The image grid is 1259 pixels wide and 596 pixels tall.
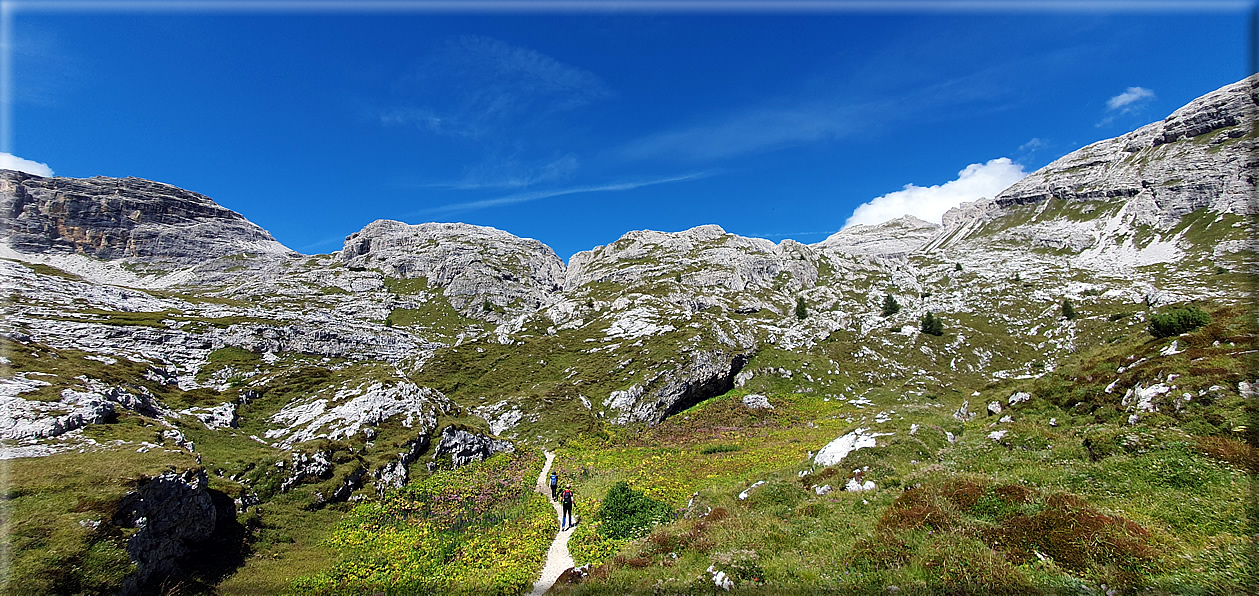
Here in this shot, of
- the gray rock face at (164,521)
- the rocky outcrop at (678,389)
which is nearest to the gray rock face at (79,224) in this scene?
the rocky outcrop at (678,389)

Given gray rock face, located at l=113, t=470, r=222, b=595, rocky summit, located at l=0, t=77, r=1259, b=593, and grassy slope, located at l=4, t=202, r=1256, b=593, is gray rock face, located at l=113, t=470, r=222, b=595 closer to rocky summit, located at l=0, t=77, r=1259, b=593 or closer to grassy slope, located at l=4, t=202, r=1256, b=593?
rocky summit, located at l=0, t=77, r=1259, b=593

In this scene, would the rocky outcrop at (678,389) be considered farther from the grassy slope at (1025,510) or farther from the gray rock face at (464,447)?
the grassy slope at (1025,510)

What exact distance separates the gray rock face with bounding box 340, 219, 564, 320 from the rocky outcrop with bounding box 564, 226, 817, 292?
65.6 feet

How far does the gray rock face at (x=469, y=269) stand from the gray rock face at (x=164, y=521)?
430 feet

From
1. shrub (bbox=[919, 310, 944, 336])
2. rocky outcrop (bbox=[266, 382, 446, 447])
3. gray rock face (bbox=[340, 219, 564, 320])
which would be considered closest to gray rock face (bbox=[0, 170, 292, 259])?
gray rock face (bbox=[340, 219, 564, 320])

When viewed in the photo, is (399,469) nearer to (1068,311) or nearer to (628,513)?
Answer: (628,513)

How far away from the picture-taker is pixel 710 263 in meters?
139

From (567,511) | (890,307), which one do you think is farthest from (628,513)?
(890,307)

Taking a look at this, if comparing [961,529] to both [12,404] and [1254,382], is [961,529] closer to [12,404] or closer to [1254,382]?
[1254,382]

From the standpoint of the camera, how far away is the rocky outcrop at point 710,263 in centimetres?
12650

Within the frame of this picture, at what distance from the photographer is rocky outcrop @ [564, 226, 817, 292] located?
126m

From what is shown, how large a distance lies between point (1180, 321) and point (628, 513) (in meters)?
30.3

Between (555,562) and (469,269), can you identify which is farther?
(469,269)

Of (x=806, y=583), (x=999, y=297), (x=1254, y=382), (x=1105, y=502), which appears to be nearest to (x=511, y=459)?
(x=806, y=583)
